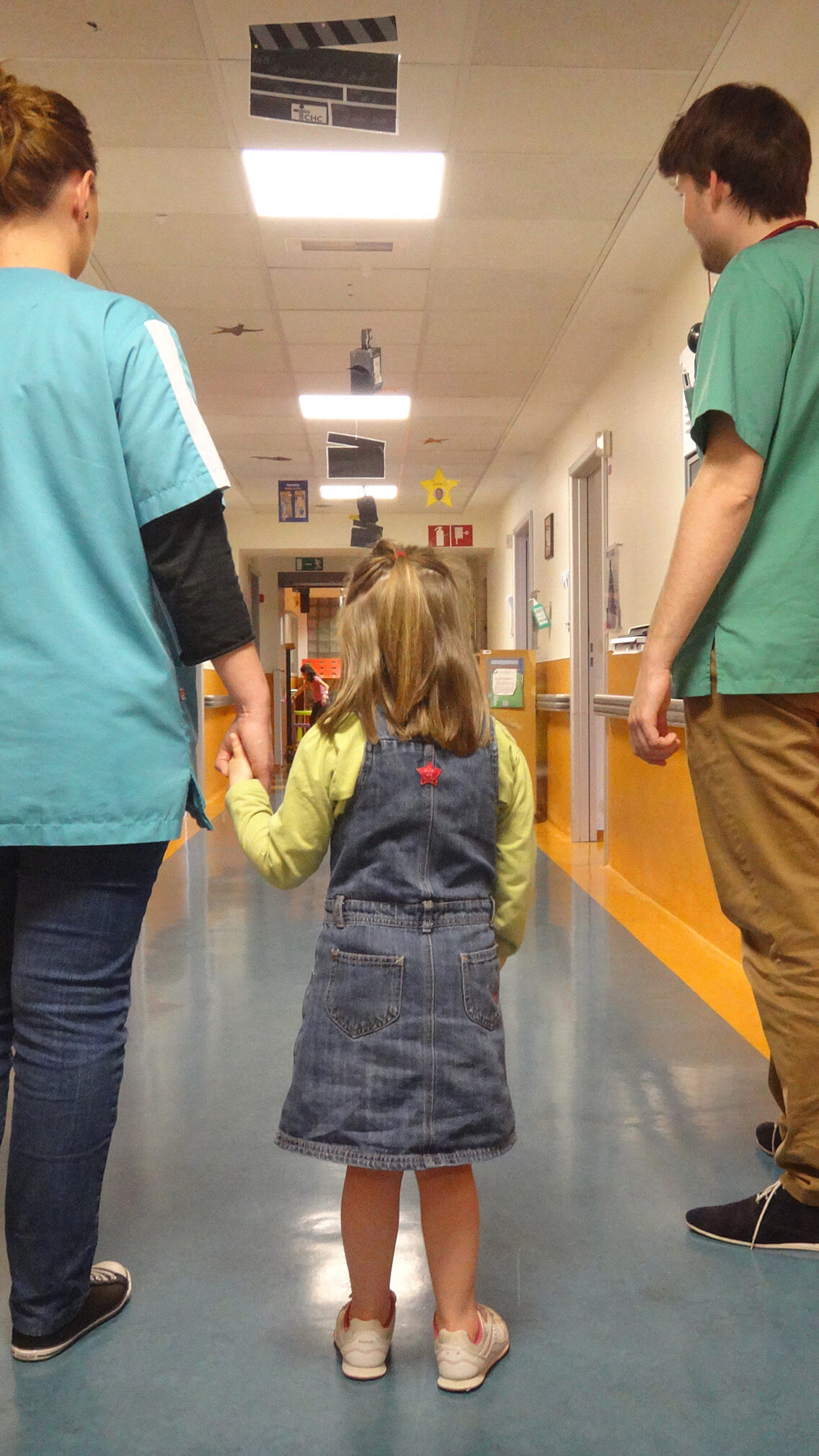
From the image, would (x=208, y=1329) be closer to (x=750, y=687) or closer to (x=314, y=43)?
(x=750, y=687)

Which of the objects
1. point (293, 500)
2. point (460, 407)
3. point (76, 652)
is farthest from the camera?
point (293, 500)

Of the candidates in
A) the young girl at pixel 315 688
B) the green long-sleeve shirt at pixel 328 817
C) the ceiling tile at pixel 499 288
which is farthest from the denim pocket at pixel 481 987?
the young girl at pixel 315 688

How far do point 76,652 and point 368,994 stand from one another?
0.50 meters

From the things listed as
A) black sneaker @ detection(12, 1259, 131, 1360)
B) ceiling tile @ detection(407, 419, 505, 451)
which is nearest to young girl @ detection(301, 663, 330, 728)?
ceiling tile @ detection(407, 419, 505, 451)

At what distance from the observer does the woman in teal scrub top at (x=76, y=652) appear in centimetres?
122

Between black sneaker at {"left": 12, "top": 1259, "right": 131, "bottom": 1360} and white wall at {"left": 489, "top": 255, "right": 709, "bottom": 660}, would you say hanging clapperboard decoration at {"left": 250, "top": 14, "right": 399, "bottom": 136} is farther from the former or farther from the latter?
black sneaker at {"left": 12, "top": 1259, "right": 131, "bottom": 1360}

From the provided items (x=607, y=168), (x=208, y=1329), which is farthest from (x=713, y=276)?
(x=208, y=1329)

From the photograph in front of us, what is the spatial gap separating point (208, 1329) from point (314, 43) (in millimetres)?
2412

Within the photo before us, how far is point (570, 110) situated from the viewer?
309 cm

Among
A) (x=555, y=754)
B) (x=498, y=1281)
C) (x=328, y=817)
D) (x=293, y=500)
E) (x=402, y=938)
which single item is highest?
(x=293, y=500)

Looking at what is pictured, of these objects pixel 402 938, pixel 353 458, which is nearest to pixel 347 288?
pixel 353 458

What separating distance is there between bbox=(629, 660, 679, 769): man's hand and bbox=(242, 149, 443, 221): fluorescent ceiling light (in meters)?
2.48

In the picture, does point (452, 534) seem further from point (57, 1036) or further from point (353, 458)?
point (57, 1036)

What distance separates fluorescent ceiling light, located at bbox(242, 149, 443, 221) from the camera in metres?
3.40
